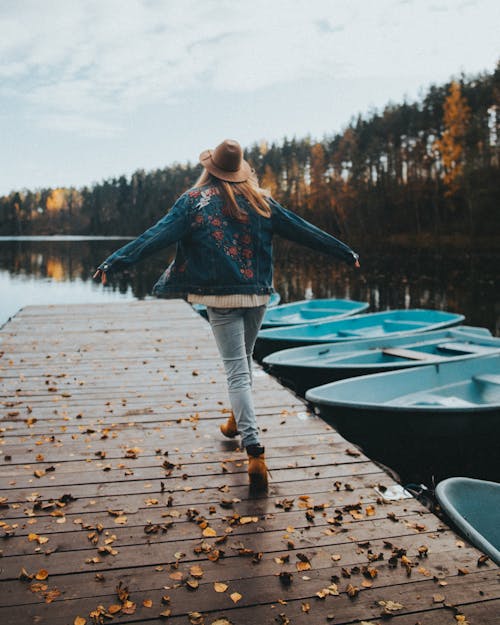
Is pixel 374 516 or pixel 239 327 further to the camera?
pixel 239 327

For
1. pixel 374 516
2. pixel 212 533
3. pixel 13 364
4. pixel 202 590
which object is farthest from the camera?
pixel 13 364

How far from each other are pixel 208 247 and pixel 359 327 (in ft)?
25.7

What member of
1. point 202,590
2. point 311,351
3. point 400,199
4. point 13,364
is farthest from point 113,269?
point 400,199

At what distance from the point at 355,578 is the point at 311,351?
5.43 metres

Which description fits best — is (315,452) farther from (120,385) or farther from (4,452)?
(120,385)

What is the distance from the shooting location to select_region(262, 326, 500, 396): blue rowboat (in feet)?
21.6

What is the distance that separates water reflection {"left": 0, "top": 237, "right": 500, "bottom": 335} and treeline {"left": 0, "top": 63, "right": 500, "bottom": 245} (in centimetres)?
500

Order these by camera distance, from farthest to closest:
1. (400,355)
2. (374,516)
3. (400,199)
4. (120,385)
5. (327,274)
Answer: (400,199) → (327,274) → (400,355) → (120,385) → (374,516)

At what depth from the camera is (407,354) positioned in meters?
7.24

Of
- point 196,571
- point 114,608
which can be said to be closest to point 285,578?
point 196,571

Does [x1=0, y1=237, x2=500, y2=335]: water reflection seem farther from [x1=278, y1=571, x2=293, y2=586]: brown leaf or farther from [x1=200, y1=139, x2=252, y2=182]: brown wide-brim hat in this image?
[x1=278, y1=571, x2=293, y2=586]: brown leaf

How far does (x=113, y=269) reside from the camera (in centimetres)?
287

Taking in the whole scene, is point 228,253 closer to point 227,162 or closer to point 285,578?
point 227,162

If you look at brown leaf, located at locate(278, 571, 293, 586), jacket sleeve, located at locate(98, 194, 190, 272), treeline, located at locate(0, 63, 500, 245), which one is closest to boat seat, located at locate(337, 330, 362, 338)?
jacket sleeve, located at locate(98, 194, 190, 272)
